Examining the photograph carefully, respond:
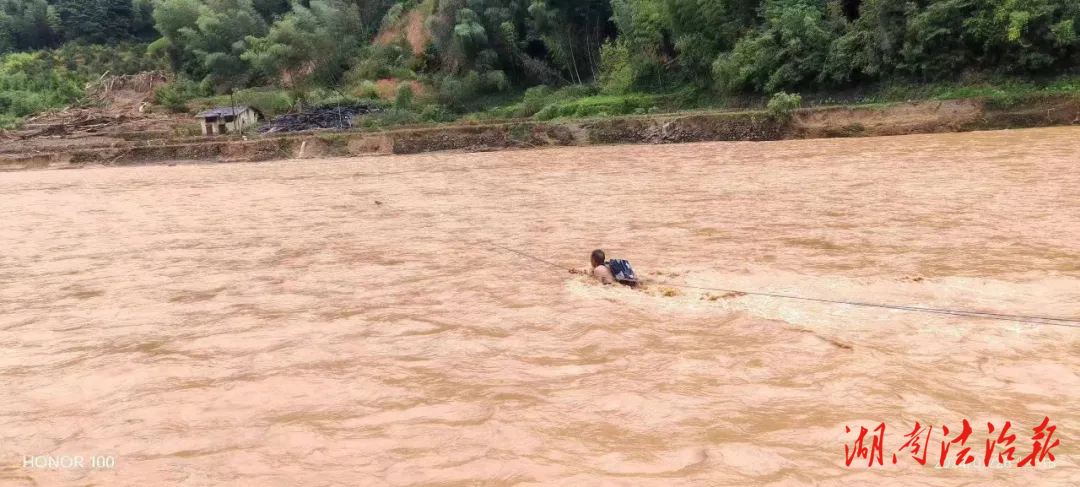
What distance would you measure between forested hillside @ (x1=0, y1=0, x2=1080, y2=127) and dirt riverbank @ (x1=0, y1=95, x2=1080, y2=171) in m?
2.98

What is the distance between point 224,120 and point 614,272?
34299 millimetres

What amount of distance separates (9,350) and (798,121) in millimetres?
23868

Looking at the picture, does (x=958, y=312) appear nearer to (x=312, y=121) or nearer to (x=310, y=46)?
(x=312, y=121)

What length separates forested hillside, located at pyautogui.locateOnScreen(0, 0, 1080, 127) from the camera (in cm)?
2473

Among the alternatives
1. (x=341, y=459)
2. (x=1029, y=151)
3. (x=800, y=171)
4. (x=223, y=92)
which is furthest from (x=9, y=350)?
(x=223, y=92)

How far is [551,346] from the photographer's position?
5121 millimetres

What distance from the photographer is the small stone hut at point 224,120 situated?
3538 centimetres

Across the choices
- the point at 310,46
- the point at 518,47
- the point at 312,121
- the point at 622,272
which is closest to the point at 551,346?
the point at 622,272

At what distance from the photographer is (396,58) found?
4644cm

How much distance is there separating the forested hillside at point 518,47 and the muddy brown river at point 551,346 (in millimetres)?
15473

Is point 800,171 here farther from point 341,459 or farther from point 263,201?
point 341,459

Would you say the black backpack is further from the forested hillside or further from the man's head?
the forested hillside

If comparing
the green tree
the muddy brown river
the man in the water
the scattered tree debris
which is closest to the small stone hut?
the scattered tree debris

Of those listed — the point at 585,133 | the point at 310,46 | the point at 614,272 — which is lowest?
the point at 614,272
